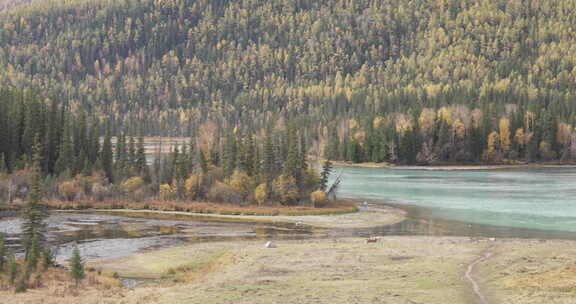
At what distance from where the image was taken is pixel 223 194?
10719 cm

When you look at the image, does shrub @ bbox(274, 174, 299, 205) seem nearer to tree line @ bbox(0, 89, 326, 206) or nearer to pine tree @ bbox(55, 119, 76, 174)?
tree line @ bbox(0, 89, 326, 206)

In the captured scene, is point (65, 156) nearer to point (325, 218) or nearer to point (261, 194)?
point (261, 194)

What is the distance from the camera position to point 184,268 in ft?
176

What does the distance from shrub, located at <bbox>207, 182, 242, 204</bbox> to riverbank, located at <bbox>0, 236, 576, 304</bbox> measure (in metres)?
38.5

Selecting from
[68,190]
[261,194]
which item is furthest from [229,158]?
[68,190]

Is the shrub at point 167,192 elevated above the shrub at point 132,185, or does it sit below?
below

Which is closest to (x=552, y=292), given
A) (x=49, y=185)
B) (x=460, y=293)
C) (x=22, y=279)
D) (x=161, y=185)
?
(x=460, y=293)

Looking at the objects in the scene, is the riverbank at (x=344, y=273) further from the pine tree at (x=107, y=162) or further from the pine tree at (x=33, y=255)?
the pine tree at (x=107, y=162)

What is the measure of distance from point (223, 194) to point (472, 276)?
215 ft

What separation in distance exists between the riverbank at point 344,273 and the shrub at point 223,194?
1514 inches

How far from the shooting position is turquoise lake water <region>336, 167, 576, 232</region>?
89.6m

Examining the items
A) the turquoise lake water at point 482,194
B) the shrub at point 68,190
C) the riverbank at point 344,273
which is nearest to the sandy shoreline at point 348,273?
the riverbank at point 344,273

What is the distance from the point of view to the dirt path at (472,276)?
3828 centimetres

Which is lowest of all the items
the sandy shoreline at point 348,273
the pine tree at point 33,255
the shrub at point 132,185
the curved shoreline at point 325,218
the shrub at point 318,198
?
the sandy shoreline at point 348,273
